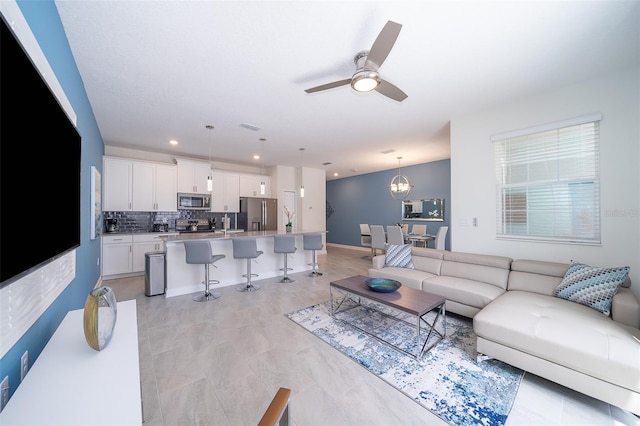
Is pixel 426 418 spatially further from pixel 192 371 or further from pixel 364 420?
pixel 192 371

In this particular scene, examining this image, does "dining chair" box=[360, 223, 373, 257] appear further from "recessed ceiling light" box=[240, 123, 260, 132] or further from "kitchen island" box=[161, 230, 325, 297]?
"recessed ceiling light" box=[240, 123, 260, 132]

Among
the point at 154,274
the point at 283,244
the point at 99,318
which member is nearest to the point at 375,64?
the point at 99,318

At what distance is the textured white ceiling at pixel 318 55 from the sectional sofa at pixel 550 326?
219 centimetres

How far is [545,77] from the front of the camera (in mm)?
2723

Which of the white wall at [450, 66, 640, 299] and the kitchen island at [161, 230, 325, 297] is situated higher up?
the white wall at [450, 66, 640, 299]

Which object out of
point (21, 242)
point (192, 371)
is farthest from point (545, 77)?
point (192, 371)

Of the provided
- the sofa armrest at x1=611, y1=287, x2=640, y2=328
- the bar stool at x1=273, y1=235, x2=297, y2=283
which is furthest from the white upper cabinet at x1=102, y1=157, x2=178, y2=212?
the sofa armrest at x1=611, y1=287, x2=640, y2=328

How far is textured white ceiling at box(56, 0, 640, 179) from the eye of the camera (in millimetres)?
1836

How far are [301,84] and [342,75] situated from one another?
49 cm

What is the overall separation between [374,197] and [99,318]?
825cm

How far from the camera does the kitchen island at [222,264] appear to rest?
395 cm

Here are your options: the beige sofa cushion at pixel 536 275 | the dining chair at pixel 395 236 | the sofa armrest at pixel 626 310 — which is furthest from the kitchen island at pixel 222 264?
the sofa armrest at pixel 626 310

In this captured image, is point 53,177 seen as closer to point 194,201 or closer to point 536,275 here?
point 536,275

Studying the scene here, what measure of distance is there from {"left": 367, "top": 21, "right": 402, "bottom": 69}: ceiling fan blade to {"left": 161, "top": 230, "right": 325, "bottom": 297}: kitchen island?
3.31 metres
